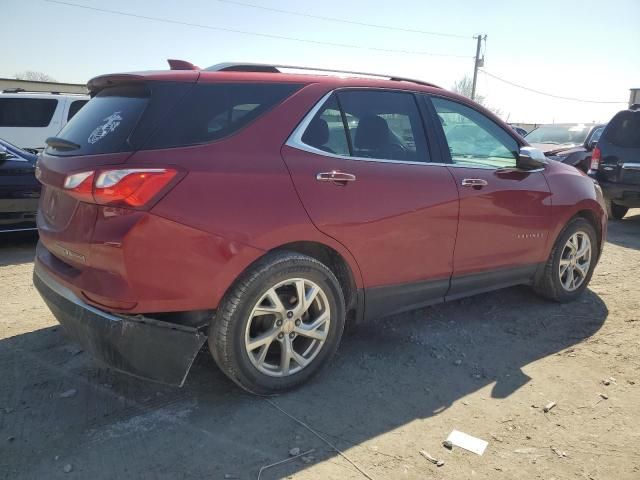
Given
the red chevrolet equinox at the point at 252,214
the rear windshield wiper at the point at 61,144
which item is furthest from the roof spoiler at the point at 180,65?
the rear windshield wiper at the point at 61,144

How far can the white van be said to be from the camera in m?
10.3

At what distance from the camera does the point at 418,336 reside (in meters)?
3.82

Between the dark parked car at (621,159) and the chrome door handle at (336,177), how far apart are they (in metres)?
6.49

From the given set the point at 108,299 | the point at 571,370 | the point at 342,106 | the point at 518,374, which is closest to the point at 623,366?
the point at 571,370

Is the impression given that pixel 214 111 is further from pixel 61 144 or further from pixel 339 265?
pixel 339 265

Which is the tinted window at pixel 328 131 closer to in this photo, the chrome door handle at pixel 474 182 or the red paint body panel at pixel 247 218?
the red paint body panel at pixel 247 218

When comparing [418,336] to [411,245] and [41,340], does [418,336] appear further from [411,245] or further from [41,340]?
[41,340]

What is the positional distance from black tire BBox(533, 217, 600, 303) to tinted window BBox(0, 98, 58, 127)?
984 centimetres

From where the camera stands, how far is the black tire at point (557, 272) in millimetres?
4363

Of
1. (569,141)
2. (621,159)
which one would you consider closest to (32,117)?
(621,159)

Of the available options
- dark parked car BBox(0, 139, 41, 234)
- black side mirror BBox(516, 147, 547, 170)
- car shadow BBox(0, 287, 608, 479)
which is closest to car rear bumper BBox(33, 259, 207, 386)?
car shadow BBox(0, 287, 608, 479)

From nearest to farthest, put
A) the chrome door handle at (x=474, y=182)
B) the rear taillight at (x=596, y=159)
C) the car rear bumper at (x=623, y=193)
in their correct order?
the chrome door handle at (x=474, y=182) < the car rear bumper at (x=623, y=193) < the rear taillight at (x=596, y=159)

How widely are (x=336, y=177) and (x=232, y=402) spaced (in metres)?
1.38

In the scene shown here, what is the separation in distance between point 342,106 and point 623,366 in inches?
98.7
